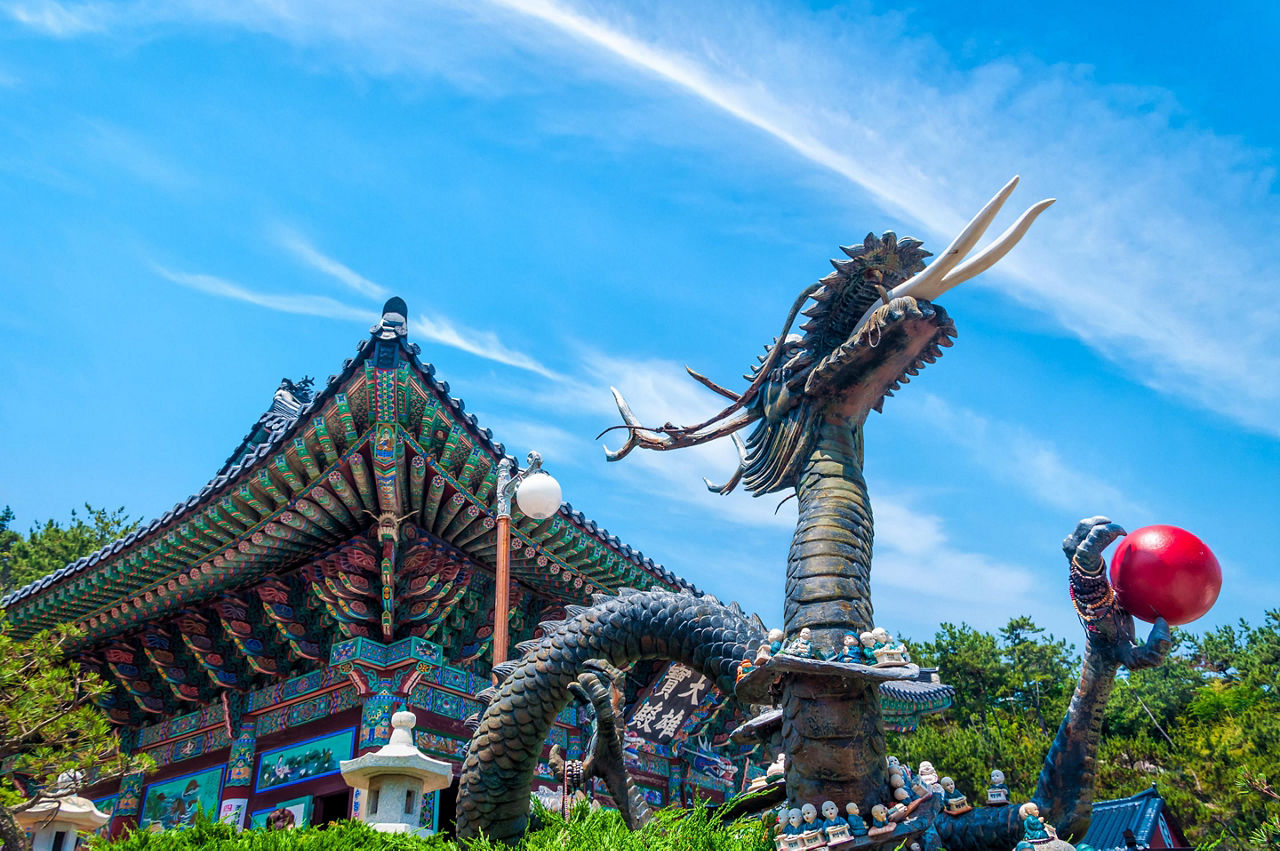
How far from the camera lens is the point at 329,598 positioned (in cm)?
1038

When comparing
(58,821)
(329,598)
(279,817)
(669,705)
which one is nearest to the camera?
(58,821)

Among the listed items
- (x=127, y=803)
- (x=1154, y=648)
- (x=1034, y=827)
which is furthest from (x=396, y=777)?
(x=127, y=803)

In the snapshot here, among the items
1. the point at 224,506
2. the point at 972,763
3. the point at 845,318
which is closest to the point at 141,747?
the point at 224,506

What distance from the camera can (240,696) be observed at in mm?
11727

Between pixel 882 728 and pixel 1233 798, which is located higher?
pixel 1233 798

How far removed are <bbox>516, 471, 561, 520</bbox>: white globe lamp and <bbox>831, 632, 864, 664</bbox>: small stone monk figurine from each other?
169 inches

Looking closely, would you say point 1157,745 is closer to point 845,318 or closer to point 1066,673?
point 1066,673

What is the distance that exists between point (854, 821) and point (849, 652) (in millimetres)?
564

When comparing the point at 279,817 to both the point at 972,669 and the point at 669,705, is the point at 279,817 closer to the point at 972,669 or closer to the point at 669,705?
the point at 669,705

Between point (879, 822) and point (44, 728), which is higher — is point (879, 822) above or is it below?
below

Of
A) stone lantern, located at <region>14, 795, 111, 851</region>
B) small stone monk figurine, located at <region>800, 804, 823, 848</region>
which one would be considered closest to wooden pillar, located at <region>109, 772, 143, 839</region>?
stone lantern, located at <region>14, 795, 111, 851</region>

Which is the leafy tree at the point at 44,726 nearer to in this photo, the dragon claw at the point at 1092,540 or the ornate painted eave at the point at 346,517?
the ornate painted eave at the point at 346,517

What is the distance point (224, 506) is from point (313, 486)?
3.24 ft

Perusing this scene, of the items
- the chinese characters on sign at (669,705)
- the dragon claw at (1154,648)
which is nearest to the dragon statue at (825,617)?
the dragon claw at (1154,648)
